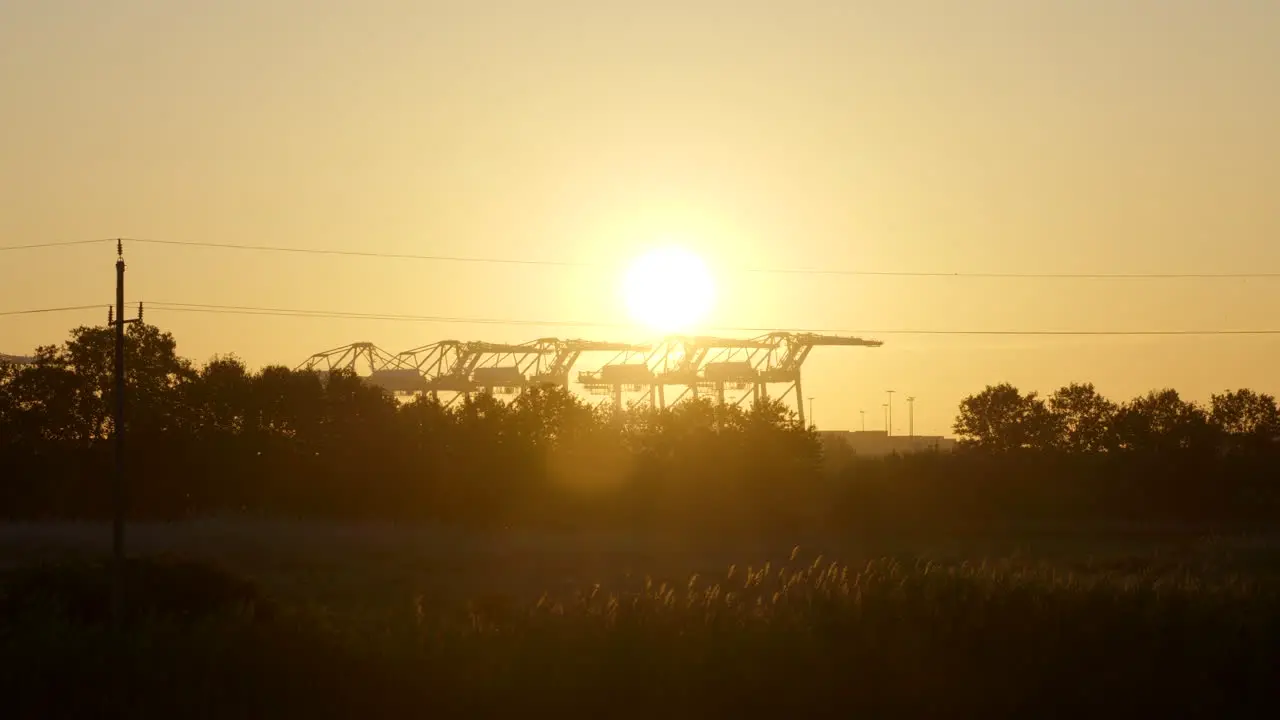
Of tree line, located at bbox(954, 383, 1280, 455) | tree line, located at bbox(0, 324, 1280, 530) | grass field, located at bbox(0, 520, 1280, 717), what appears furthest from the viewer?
tree line, located at bbox(954, 383, 1280, 455)

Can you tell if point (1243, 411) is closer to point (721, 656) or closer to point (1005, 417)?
point (1005, 417)

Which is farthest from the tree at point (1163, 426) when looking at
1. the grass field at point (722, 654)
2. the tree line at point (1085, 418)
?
the grass field at point (722, 654)

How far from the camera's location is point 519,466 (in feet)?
176

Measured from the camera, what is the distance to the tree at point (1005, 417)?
87700 millimetres

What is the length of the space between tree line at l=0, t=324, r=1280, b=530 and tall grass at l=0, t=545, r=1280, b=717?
3326 centimetres

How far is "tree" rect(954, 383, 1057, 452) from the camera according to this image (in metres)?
87.7

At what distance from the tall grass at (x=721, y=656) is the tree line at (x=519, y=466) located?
109ft

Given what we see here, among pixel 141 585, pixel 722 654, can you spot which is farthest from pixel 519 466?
pixel 722 654

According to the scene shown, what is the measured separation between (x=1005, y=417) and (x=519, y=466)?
150 feet

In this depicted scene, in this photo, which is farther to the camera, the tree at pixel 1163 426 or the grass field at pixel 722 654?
the tree at pixel 1163 426

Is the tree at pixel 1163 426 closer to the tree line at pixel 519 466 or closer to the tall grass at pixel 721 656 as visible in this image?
the tree line at pixel 519 466

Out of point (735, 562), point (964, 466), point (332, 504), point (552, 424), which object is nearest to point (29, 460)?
point (332, 504)

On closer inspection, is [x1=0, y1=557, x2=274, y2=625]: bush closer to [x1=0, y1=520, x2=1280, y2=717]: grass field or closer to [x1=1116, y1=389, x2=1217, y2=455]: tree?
[x1=0, y1=520, x2=1280, y2=717]: grass field

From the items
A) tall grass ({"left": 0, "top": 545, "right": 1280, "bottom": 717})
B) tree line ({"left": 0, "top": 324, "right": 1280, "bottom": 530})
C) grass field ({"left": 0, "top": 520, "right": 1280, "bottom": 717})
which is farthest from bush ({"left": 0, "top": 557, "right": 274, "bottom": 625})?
tree line ({"left": 0, "top": 324, "right": 1280, "bottom": 530})
